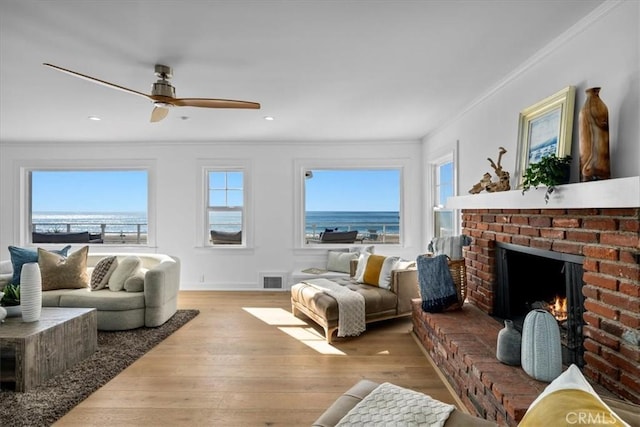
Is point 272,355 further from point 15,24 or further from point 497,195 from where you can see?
point 15,24

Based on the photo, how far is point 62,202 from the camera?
734 centimetres

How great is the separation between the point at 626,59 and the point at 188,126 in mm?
4412

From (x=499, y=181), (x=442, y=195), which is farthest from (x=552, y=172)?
(x=442, y=195)

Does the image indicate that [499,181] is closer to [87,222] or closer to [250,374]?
[250,374]

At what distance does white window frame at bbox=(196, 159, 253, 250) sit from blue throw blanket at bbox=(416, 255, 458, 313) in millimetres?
3222

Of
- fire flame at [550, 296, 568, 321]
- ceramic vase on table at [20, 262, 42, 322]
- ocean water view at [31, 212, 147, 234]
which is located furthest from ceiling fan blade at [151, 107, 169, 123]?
ocean water view at [31, 212, 147, 234]

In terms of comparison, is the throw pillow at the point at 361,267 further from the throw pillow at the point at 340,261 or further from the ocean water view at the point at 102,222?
the ocean water view at the point at 102,222

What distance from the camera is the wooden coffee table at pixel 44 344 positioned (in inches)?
101

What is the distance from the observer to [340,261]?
547 centimetres

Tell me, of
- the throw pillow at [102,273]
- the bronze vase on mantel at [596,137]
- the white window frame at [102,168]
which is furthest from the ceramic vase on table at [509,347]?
the white window frame at [102,168]

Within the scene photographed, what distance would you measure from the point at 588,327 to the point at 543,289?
29.2 inches

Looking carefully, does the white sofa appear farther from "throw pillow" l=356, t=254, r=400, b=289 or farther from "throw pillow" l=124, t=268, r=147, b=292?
"throw pillow" l=356, t=254, r=400, b=289

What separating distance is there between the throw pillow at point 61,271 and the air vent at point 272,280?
2.41 meters

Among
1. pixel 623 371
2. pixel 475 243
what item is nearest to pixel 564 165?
pixel 623 371
